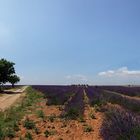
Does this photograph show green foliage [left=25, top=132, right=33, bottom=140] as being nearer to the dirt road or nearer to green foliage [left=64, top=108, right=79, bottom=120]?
green foliage [left=64, top=108, right=79, bottom=120]

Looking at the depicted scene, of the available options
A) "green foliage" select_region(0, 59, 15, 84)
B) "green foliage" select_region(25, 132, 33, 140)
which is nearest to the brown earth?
"green foliage" select_region(25, 132, 33, 140)

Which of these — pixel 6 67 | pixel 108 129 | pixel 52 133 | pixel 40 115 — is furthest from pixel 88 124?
pixel 6 67

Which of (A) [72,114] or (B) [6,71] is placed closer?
(A) [72,114]

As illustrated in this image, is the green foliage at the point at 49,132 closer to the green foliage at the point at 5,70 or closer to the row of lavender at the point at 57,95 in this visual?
the row of lavender at the point at 57,95

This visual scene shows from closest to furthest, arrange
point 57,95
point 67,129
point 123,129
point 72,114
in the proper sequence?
point 123,129 < point 67,129 < point 72,114 < point 57,95

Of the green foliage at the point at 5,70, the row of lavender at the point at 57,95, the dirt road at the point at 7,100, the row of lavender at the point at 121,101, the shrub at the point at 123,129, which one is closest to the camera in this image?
the shrub at the point at 123,129

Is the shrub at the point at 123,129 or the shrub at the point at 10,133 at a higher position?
the shrub at the point at 123,129

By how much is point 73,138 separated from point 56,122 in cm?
399

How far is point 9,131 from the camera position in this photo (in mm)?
14117

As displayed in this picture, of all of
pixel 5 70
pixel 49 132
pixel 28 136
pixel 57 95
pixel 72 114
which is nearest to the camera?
pixel 28 136

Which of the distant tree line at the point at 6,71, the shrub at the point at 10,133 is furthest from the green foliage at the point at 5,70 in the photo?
the shrub at the point at 10,133

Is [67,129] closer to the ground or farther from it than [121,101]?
closer to the ground

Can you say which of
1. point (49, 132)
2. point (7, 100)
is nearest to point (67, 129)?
point (49, 132)

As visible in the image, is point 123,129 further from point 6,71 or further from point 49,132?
point 6,71
